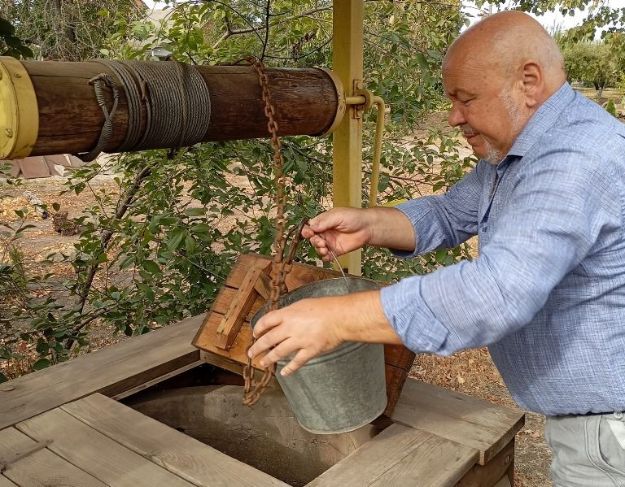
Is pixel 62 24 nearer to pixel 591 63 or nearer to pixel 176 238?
pixel 176 238

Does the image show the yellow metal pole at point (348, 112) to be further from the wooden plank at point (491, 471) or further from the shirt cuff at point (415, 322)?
the shirt cuff at point (415, 322)

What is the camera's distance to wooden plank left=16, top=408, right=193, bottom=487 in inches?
65.4

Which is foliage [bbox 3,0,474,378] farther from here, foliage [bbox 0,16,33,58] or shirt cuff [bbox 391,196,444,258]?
shirt cuff [bbox 391,196,444,258]

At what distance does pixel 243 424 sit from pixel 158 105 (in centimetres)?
126

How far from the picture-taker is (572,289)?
1.51 m

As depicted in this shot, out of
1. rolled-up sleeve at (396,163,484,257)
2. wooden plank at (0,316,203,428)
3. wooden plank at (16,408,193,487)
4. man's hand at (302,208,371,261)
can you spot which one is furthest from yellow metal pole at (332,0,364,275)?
wooden plank at (16,408,193,487)

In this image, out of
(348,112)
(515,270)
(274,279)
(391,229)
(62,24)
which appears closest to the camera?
(515,270)

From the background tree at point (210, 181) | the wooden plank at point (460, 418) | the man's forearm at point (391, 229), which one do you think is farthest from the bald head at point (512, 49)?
the background tree at point (210, 181)

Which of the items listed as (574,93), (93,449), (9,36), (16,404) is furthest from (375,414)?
(9,36)

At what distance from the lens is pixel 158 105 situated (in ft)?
5.76

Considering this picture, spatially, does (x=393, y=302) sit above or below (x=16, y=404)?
above

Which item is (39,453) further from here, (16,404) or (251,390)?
(251,390)

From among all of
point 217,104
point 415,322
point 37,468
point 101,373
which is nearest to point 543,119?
point 415,322

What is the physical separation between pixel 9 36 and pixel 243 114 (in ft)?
3.23
